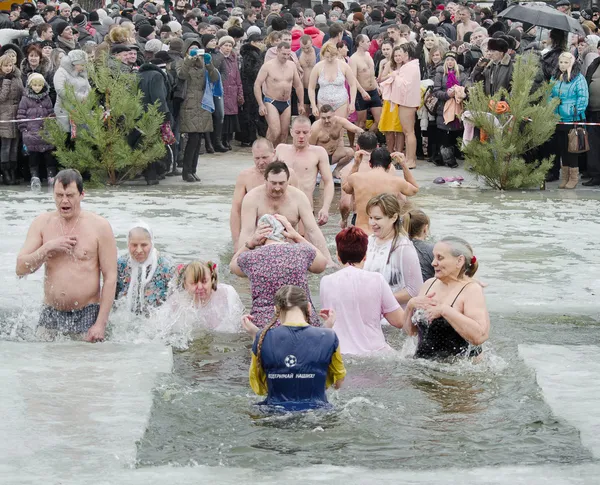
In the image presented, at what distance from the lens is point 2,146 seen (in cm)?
1584

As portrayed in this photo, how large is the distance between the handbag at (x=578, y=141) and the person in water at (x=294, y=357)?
9.69 meters

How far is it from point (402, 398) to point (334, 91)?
32.9 feet

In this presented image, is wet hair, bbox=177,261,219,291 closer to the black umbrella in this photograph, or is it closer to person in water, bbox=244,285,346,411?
person in water, bbox=244,285,346,411

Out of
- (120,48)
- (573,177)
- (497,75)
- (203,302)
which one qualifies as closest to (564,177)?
(573,177)

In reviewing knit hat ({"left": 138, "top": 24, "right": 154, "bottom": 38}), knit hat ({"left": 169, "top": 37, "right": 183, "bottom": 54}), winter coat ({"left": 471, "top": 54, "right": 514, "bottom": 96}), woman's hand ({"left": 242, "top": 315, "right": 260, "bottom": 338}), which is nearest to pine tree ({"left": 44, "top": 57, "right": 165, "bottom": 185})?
knit hat ({"left": 169, "top": 37, "right": 183, "bottom": 54})

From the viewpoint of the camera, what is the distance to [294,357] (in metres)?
6.64

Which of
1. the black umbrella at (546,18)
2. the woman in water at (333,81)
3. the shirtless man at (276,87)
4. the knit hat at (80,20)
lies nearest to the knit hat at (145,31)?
the knit hat at (80,20)

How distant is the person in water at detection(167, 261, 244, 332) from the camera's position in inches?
346

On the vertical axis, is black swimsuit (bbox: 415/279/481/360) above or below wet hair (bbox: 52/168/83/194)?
below

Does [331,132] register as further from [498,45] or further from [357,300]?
[357,300]

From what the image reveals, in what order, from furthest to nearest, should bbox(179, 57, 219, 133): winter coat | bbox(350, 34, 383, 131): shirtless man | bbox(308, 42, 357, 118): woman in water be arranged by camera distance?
bbox(350, 34, 383, 131): shirtless man
bbox(308, 42, 357, 118): woman in water
bbox(179, 57, 219, 133): winter coat

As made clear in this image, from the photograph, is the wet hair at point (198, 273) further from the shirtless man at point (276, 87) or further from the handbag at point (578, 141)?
the shirtless man at point (276, 87)

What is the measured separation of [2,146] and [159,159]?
6.92 feet

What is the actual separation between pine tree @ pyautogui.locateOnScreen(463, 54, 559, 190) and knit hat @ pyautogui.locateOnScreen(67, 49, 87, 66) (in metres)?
5.11
